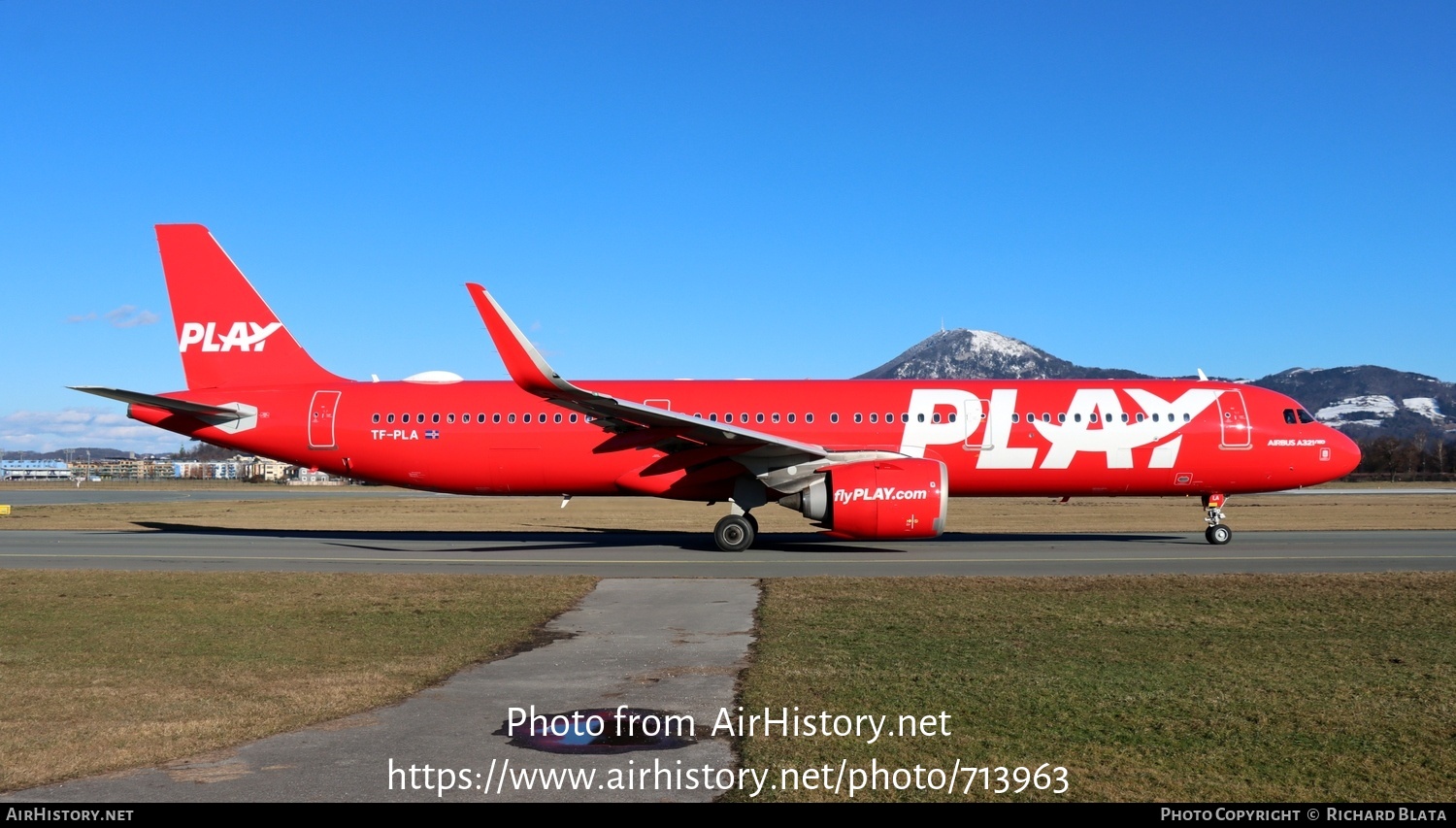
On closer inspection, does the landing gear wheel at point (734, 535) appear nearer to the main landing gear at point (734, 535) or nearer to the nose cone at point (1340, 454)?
the main landing gear at point (734, 535)

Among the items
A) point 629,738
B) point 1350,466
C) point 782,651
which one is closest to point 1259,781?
point 629,738

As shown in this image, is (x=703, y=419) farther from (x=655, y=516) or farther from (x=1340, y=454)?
(x=655, y=516)

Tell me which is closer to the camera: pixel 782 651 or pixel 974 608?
pixel 782 651

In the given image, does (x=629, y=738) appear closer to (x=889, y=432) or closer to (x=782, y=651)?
(x=782, y=651)

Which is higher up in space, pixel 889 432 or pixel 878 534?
pixel 889 432

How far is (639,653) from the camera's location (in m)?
10.4

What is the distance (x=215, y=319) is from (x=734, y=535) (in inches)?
507

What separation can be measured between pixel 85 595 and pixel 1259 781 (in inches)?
563

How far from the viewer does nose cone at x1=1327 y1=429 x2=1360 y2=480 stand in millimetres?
24250

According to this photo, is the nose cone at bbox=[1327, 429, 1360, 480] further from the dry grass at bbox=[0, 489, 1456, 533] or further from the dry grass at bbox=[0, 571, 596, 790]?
the dry grass at bbox=[0, 571, 596, 790]

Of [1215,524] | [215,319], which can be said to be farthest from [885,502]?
[215,319]

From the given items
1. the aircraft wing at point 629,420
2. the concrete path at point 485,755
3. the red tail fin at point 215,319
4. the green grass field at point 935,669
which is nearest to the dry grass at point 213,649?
the green grass field at point 935,669

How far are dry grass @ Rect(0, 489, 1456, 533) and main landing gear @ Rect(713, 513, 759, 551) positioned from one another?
6853mm

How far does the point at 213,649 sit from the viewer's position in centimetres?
1056
